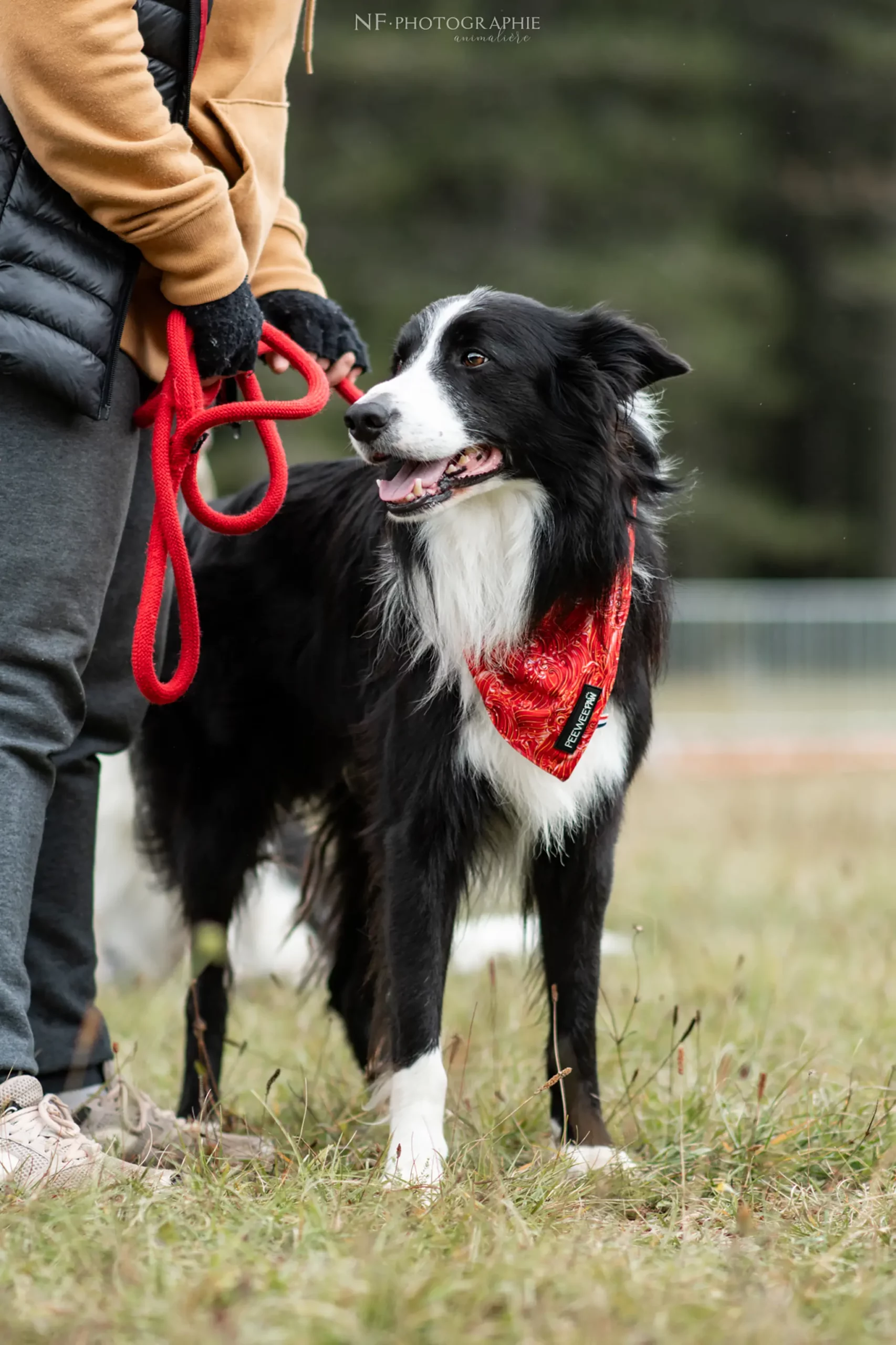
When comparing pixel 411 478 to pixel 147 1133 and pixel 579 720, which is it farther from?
pixel 147 1133

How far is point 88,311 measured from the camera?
101 inches

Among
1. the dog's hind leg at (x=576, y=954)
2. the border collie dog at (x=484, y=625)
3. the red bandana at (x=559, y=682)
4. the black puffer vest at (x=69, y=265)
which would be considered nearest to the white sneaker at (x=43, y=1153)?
the border collie dog at (x=484, y=625)

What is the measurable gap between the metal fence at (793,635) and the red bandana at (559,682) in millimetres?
13214

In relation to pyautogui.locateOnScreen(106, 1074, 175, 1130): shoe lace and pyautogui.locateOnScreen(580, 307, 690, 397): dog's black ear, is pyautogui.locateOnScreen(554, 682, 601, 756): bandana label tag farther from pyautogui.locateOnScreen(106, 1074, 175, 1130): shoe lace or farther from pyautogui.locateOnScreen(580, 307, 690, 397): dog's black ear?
pyautogui.locateOnScreen(106, 1074, 175, 1130): shoe lace

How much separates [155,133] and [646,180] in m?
21.1

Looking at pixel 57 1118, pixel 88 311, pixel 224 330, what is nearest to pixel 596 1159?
pixel 57 1118

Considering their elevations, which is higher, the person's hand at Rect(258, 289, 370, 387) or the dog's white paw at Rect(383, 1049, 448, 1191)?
the person's hand at Rect(258, 289, 370, 387)

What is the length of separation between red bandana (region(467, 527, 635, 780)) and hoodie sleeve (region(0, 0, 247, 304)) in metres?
0.96

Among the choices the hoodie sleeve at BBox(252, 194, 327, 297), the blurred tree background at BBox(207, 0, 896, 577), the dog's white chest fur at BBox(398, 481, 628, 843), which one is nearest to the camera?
the dog's white chest fur at BBox(398, 481, 628, 843)

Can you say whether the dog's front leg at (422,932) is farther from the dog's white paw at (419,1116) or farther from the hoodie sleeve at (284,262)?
the hoodie sleeve at (284,262)

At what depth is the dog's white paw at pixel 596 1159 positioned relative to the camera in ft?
8.92

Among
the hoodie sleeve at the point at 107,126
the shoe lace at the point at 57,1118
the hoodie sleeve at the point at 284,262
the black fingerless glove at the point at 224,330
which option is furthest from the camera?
the hoodie sleeve at the point at 284,262

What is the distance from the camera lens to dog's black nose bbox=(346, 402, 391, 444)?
286 centimetres

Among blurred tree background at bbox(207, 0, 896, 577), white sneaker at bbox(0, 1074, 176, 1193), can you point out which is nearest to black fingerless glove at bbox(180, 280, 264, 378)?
white sneaker at bbox(0, 1074, 176, 1193)
